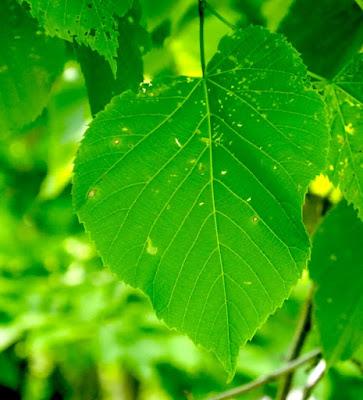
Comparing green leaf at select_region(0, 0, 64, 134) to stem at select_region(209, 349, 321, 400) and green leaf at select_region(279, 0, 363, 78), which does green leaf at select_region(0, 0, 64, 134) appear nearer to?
green leaf at select_region(279, 0, 363, 78)

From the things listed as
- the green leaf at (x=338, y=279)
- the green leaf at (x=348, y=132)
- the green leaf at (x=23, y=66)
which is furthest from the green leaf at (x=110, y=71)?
the green leaf at (x=338, y=279)

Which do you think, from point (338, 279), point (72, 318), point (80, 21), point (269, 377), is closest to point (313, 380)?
point (269, 377)

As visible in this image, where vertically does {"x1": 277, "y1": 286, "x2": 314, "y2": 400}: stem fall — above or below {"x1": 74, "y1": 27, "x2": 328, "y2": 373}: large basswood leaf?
below

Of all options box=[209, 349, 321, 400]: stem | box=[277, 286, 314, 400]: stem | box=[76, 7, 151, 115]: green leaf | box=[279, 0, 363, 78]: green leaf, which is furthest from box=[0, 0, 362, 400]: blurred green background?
box=[76, 7, 151, 115]: green leaf

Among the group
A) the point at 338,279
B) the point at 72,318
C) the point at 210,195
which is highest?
the point at 210,195

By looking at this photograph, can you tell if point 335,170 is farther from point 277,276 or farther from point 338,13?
point 338,13

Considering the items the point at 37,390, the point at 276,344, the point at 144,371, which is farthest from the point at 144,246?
the point at 37,390

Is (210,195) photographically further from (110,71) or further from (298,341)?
(298,341)

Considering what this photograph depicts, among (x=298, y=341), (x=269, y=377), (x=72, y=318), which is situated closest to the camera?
(x=269, y=377)
